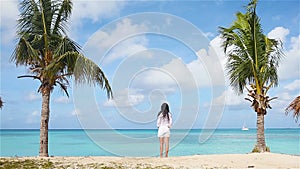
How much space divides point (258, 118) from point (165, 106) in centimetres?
694

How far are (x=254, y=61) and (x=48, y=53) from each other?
31.1 feet

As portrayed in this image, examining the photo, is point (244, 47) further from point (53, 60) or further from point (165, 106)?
point (53, 60)

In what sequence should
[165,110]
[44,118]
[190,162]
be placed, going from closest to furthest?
[190,162]
[165,110]
[44,118]

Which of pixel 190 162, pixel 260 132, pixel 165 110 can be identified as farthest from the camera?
pixel 260 132

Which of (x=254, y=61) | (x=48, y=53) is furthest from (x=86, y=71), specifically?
(x=254, y=61)

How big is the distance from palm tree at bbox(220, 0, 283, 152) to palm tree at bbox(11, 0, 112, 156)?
22.8ft

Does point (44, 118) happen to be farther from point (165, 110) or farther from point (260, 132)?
point (260, 132)

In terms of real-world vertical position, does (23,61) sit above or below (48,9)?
below

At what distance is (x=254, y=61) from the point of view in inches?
725

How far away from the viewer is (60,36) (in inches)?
648

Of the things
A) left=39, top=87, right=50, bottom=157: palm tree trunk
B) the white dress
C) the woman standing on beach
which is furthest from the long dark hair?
left=39, top=87, right=50, bottom=157: palm tree trunk

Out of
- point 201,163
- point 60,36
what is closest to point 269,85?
point 201,163

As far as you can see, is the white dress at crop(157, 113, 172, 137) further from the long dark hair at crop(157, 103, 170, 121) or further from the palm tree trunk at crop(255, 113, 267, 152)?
the palm tree trunk at crop(255, 113, 267, 152)

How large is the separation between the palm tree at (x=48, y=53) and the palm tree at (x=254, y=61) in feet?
22.8
